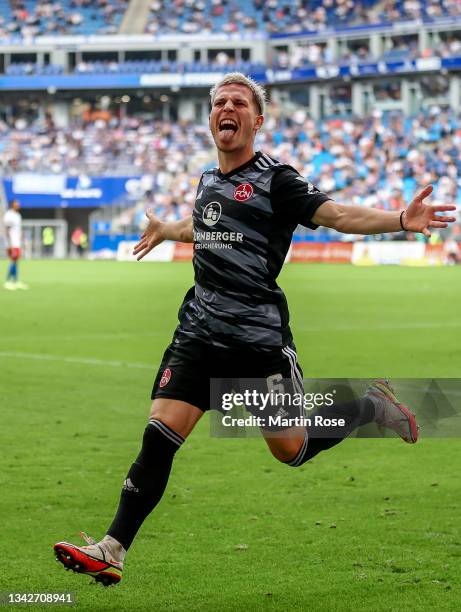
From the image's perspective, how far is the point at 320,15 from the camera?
76188 millimetres

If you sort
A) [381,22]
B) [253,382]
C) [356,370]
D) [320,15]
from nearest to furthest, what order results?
[253,382] → [356,370] → [381,22] → [320,15]

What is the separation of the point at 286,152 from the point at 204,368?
2414 inches

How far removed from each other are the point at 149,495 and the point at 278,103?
71017mm

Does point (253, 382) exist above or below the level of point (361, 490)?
above

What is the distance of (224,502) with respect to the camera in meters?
8.06

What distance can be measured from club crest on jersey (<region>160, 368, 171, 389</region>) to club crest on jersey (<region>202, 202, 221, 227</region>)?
769 millimetres

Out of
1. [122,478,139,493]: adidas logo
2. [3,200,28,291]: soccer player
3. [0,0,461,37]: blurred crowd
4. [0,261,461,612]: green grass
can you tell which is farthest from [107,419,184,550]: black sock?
[0,0,461,37]: blurred crowd

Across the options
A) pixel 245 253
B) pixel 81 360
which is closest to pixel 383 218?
pixel 245 253

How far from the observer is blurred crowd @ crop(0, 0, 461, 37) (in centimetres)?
7594

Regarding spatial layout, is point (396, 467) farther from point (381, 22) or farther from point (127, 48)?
point (127, 48)

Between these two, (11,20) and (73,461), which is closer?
(73,461)

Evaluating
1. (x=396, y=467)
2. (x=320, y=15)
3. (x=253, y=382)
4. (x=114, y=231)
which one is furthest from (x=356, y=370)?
(x=320, y=15)

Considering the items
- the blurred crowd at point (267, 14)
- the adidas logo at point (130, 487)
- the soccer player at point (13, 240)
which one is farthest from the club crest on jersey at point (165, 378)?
the blurred crowd at point (267, 14)

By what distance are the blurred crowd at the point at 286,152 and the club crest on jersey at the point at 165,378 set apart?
4955 centimetres
